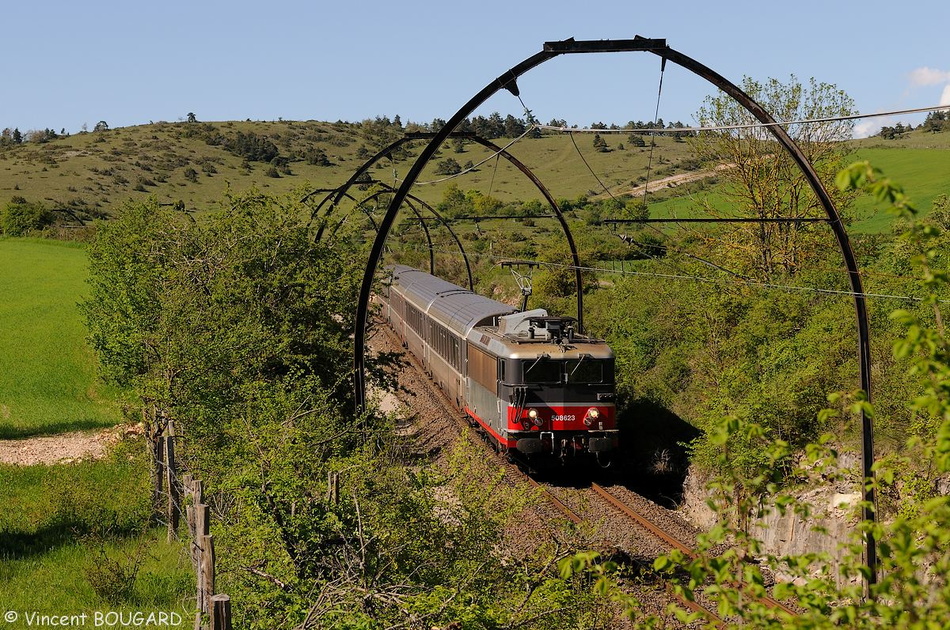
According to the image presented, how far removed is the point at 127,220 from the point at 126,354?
8.67 m

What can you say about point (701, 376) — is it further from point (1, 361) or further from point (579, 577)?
point (1, 361)

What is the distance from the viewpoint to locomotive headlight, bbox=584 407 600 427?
20406mm

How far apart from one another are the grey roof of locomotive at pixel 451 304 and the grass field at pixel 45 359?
9638 mm

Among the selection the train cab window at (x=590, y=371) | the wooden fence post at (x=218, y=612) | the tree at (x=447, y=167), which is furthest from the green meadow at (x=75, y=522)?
the tree at (x=447, y=167)

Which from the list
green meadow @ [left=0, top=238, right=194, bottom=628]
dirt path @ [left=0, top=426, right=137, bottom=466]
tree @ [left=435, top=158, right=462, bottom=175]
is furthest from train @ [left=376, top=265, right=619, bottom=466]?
tree @ [left=435, top=158, right=462, bottom=175]

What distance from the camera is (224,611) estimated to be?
23.0ft

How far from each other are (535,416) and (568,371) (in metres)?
1.23

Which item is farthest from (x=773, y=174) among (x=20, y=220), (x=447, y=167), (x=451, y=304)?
(x=447, y=167)

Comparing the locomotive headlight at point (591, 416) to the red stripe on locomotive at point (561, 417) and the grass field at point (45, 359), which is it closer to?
the red stripe on locomotive at point (561, 417)

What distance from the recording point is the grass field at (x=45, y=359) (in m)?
31.8

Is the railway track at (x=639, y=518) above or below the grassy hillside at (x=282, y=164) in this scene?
below

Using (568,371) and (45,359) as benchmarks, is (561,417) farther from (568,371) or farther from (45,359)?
(45,359)

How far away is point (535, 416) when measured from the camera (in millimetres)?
20125

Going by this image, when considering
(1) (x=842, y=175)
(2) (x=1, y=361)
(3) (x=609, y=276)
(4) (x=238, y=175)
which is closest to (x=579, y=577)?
(1) (x=842, y=175)
